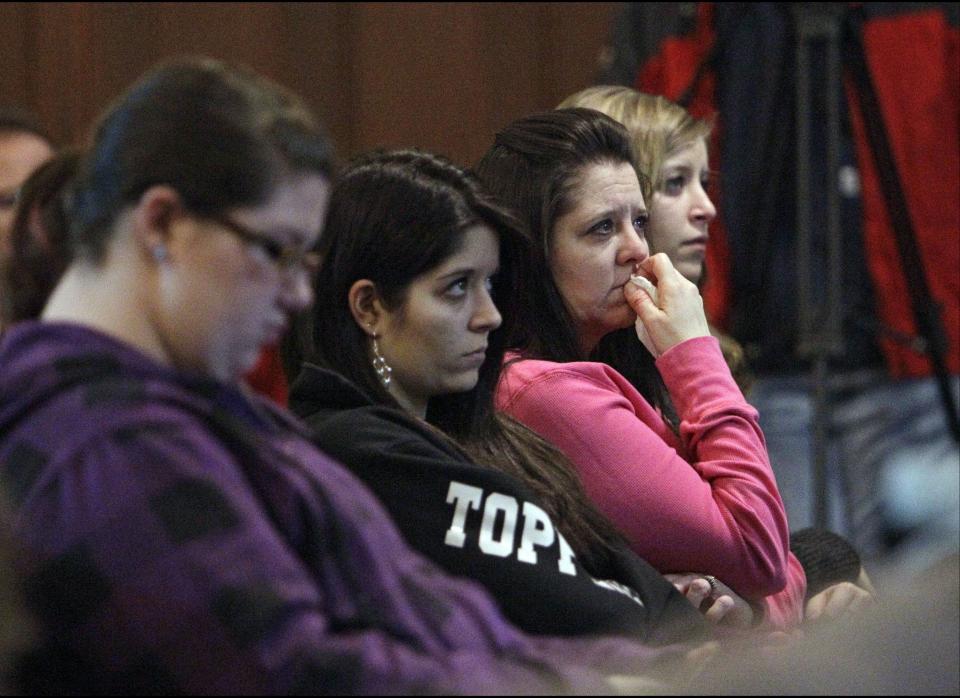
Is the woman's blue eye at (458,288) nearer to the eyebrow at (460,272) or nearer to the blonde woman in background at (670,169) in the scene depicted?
the eyebrow at (460,272)

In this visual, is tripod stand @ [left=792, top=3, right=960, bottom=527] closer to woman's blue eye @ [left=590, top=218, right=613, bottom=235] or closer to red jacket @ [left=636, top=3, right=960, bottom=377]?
red jacket @ [left=636, top=3, right=960, bottom=377]

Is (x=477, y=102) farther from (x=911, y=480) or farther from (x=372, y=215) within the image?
(x=372, y=215)

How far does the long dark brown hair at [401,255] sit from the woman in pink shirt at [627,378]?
0.08 metres

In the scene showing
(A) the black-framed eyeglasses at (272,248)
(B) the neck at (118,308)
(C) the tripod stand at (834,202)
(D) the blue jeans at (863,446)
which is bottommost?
(D) the blue jeans at (863,446)

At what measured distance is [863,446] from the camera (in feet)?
9.09

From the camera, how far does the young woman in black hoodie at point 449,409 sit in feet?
3.88

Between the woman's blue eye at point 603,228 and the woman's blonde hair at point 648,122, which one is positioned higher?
the woman's blonde hair at point 648,122

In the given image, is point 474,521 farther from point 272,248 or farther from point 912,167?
point 912,167

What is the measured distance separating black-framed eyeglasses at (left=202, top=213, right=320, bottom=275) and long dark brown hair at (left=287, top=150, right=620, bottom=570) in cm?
35

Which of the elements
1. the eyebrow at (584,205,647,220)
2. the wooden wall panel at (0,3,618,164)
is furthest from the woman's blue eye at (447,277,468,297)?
the wooden wall panel at (0,3,618,164)

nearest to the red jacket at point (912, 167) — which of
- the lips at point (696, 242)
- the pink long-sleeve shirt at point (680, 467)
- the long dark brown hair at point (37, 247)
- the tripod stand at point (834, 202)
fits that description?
the tripod stand at point (834, 202)

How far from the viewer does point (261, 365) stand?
2.85 metres

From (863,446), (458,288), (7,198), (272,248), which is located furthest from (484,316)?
(863,446)

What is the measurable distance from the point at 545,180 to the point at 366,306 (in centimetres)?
36
